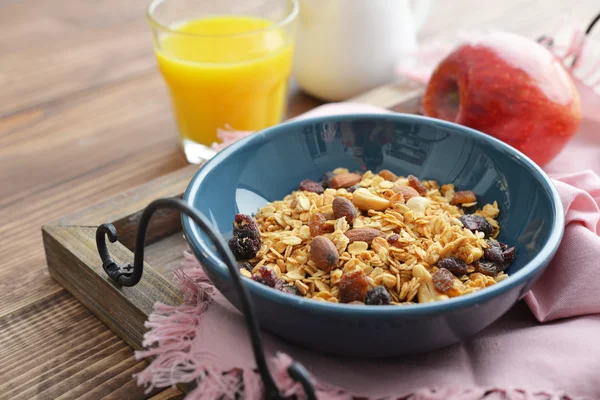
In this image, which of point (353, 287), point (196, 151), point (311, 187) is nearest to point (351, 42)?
point (196, 151)

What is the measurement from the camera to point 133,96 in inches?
46.6

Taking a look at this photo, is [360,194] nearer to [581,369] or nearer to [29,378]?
[581,369]

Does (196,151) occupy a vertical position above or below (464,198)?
below

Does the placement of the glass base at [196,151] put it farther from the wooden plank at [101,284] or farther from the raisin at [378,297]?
the raisin at [378,297]

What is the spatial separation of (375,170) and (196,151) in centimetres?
32

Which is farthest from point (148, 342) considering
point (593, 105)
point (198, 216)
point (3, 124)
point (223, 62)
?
point (593, 105)

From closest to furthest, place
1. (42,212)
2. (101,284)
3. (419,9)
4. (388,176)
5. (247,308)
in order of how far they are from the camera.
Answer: (247,308) → (101,284) → (388,176) → (42,212) → (419,9)

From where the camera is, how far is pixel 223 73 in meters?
0.98

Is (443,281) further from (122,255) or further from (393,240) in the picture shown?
(122,255)

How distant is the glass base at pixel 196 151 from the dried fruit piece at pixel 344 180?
0.98 feet

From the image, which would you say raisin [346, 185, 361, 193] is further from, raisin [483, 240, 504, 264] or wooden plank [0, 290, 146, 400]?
wooden plank [0, 290, 146, 400]

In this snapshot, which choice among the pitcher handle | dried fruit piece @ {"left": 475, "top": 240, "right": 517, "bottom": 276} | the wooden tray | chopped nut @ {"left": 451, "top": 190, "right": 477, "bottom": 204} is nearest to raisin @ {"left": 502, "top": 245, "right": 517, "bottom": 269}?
dried fruit piece @ {"left": 475, "top": 240, "right": 517, "bottom": 276}

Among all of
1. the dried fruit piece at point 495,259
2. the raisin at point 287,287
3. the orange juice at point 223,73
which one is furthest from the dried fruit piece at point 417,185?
the orange juice at point 223,73

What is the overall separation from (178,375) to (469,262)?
0.29m
